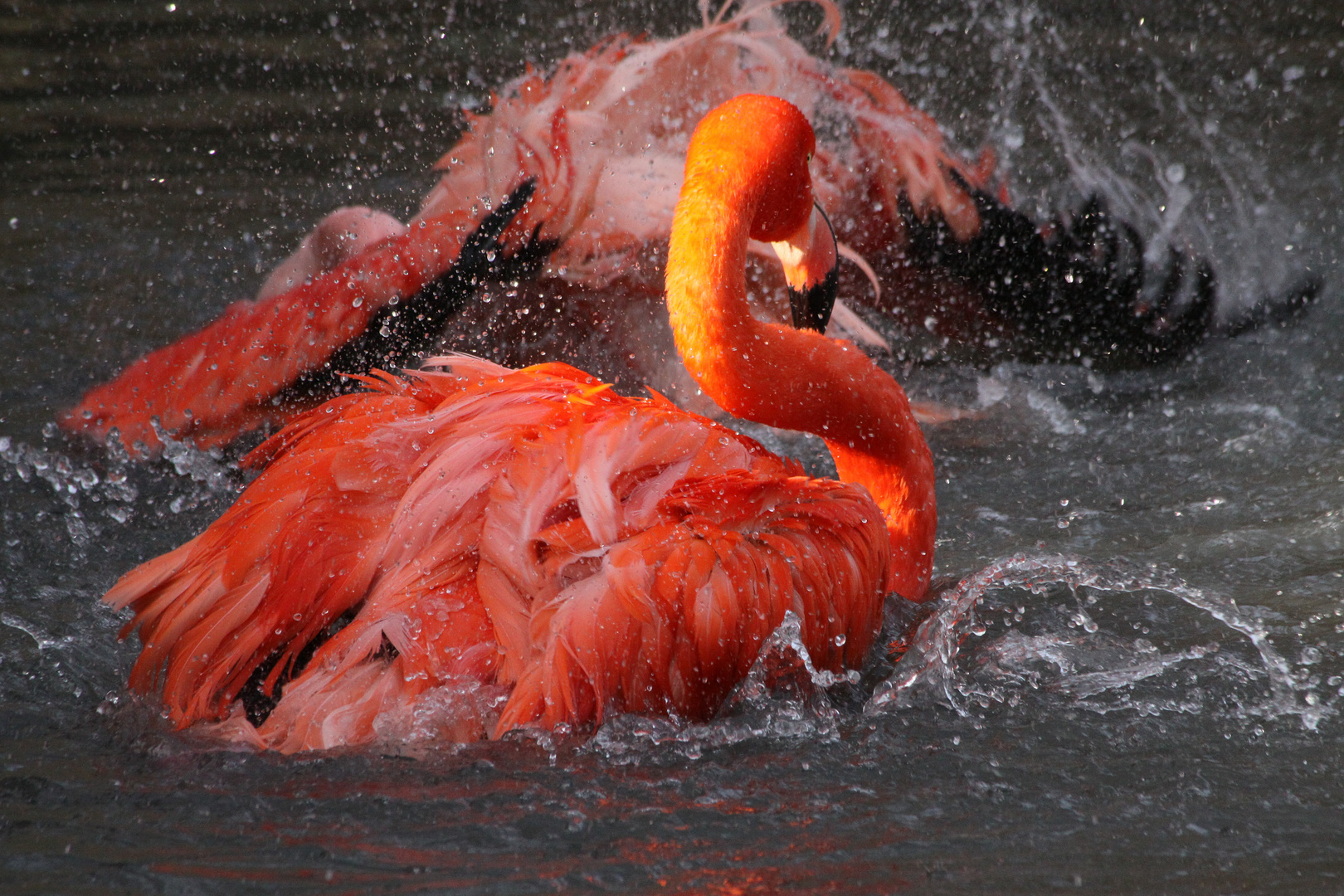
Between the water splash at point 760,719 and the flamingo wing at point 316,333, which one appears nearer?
the water splash at point 760,719

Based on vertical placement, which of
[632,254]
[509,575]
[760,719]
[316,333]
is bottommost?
[760,719]

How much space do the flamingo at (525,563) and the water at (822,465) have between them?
102mm

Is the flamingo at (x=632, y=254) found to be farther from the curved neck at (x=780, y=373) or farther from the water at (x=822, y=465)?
the curved neck at (x=780, y=373)

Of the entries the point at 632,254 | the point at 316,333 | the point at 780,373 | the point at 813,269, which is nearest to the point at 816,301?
the point at 813,269

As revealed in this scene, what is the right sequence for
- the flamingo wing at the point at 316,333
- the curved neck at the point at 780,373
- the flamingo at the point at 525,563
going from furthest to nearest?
the flamingo wing at the point at 316,333 → the curved neck at the point at 780,373 → the flamingo at the point at 525,563

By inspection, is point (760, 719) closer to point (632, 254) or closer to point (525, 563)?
point (525, 563)

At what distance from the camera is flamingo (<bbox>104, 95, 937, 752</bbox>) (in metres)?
2.05

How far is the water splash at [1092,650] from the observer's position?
2.37 metres

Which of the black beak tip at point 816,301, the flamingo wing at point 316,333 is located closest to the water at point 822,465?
the flamingo wing at point 316,333

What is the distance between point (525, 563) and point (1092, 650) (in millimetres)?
1232

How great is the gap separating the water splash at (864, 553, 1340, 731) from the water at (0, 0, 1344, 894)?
0.01 meters

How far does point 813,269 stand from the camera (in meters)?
3.02

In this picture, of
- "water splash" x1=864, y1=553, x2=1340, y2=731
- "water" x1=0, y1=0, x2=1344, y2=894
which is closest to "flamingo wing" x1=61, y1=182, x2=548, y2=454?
Answer: "water" x1=0, y1=0, x2=1344, y2=894

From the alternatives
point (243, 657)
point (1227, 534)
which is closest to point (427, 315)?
point (243, 657)
